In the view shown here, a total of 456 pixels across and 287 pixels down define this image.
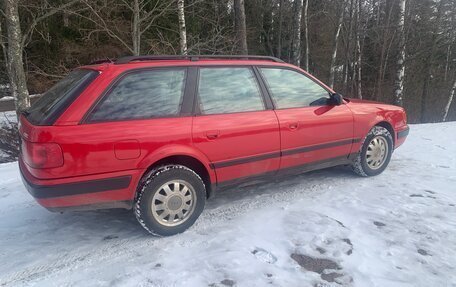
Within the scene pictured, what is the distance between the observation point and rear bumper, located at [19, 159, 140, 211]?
2951 mm

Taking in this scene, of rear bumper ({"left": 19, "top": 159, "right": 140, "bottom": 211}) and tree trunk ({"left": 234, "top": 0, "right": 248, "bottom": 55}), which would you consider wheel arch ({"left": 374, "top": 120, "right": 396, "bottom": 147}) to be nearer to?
rear bumper ({"left": 19, "top": 159, "right": 140, "bottom": 211})

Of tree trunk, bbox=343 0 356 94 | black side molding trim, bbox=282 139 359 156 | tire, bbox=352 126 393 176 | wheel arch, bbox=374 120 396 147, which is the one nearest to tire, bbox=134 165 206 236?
black side molding trim, bbox=282 139 359 156

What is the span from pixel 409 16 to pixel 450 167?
16504 mm

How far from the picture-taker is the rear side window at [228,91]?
3623 mm

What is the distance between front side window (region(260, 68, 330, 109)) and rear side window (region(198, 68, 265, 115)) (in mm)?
221

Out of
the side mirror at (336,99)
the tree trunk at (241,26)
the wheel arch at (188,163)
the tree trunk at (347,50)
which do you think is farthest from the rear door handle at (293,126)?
the tree trunk at (347,50)

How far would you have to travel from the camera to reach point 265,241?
3.30m

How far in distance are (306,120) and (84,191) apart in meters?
2.50

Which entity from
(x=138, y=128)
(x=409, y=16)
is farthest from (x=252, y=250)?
(x=409, y=16)

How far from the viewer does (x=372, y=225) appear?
141 inches

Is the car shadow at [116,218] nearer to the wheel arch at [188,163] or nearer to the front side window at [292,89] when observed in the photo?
the wheel arch at [188,163]

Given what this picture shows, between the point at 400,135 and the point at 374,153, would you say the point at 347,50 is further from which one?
the point at 374,153

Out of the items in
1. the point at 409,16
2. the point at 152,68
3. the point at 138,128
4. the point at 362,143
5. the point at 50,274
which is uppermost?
the point at 409,16

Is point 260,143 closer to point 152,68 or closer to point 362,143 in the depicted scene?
point 152,68
